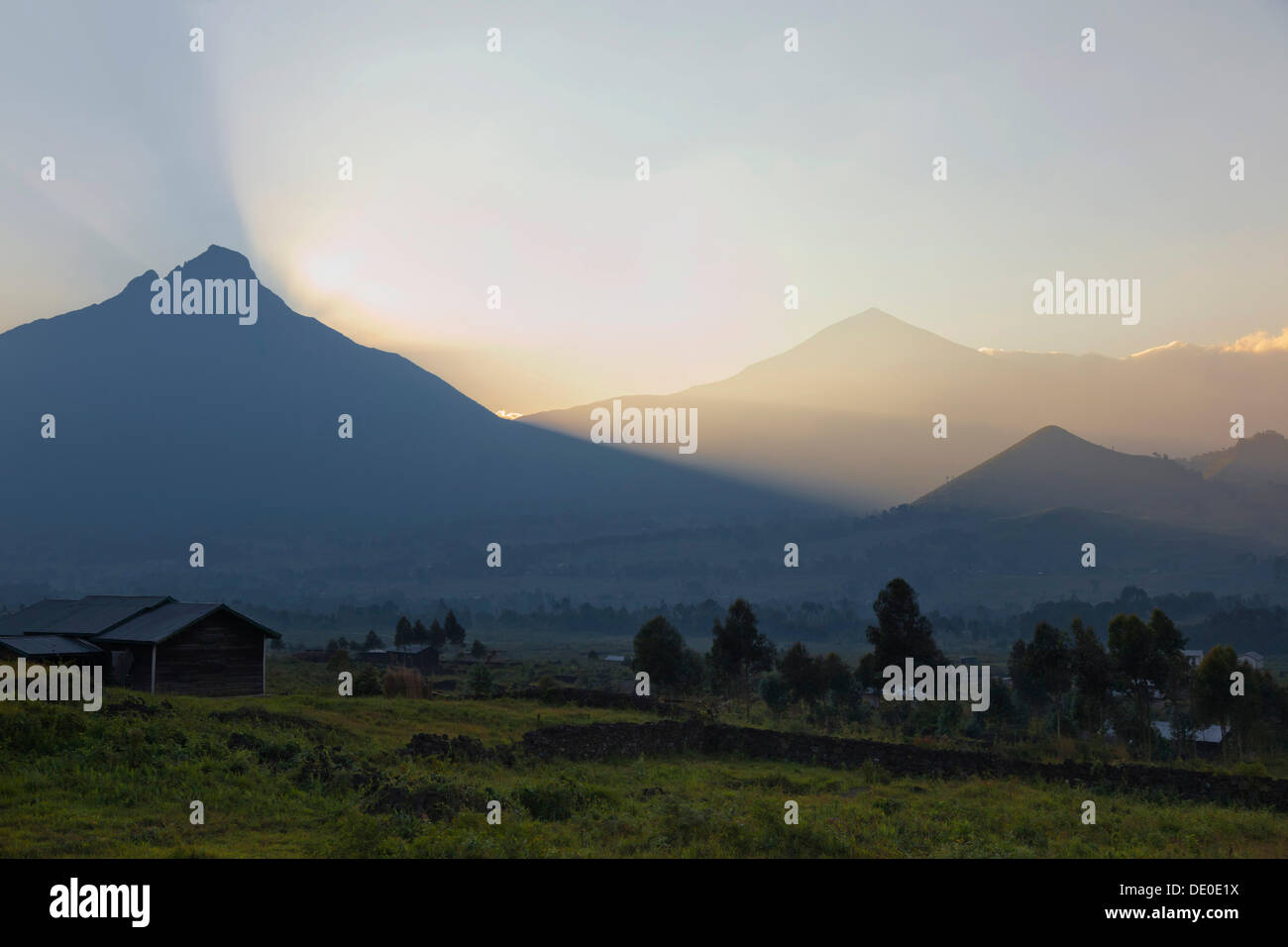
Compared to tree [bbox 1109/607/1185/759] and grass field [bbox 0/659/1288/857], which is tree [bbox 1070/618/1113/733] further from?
grass field [bbox 0/659/1288/857]

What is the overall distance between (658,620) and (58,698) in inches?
1373

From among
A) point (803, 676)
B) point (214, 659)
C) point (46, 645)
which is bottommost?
point (803, 676)

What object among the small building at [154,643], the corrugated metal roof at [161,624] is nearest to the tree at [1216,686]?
the corrugated metal roof at [161,624]

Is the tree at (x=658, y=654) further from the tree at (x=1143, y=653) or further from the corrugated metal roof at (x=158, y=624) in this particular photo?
the corrugated metal roof at (x=158, y=624)

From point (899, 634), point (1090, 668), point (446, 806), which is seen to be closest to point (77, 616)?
point (446, 806)

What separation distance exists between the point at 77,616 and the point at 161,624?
467 centimetres

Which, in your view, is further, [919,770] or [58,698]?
[919,770]

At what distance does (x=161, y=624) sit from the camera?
31.7 m

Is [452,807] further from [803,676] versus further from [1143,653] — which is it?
[803,676]

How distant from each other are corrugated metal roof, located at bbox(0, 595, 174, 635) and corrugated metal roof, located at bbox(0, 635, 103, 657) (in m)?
0.76

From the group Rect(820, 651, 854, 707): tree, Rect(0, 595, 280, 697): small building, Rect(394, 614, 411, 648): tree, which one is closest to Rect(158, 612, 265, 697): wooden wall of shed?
Rect(0, 595, 280, 697): small building
